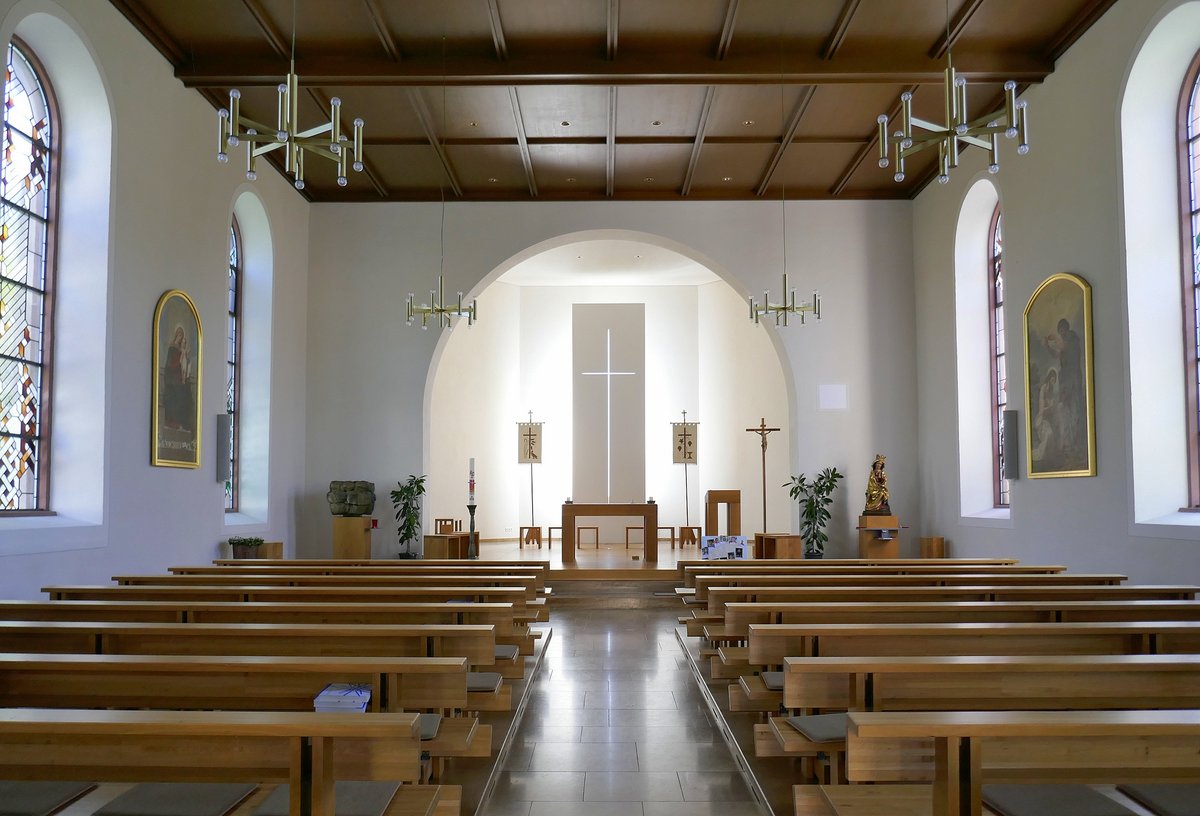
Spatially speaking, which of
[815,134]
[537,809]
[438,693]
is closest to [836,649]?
[537,809]

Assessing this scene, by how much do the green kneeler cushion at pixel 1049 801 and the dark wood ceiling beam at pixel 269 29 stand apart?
690 centimetres

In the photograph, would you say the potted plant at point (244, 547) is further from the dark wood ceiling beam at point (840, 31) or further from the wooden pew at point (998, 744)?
the wooden pew at point (998, 744)

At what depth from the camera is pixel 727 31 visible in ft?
24.0

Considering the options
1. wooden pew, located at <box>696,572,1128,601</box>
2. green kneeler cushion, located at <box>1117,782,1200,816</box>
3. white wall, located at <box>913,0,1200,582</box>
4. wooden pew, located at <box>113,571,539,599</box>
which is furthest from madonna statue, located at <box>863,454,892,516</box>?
green kneeler cushion, located at <box>1117,782,1200,816</box>

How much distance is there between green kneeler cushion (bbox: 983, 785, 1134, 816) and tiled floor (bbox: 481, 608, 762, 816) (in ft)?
4.70

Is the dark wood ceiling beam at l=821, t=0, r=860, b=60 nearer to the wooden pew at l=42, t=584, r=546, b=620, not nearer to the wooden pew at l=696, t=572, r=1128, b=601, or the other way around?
the wooden pew at l=696, t=572, r=1128, b=601

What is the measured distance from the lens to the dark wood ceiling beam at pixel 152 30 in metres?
6.87

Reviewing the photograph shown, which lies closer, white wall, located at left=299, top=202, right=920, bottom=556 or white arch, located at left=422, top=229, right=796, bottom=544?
white wall, located at left=299, top=202, right=920, bottom=556

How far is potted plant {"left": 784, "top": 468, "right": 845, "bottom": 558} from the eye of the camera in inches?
413

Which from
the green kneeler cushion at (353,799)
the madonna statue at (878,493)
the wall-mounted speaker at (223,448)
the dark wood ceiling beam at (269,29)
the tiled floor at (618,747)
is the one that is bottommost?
the tiled floor at (618,747)

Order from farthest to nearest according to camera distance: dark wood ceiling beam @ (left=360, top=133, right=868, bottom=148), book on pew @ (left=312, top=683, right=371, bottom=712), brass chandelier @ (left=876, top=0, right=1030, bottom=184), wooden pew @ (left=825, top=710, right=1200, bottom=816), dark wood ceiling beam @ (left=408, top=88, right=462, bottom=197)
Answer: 1. dark wood ceiling beam @ (left=360, top=133, right=868, bottom=148)
2. dark wood ceiling beam @ (left=408, top=88, right=462, bottom=197)
3. brass chandelier @ (left=876, top=0, right=1030, bottom=184)
4. book on pew @ (left=312, top=683, right=371, bottom=712)
5. wooden pew @ (left=825, top=710, right=1200, bottom=816)

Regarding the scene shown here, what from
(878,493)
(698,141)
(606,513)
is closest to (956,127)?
(698,141)

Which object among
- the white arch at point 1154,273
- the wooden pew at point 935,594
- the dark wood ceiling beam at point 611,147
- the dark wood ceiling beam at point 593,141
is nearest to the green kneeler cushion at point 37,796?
the wooden pew at point 935,594

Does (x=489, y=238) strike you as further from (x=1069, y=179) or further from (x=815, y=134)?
(x=1069, y=179)
